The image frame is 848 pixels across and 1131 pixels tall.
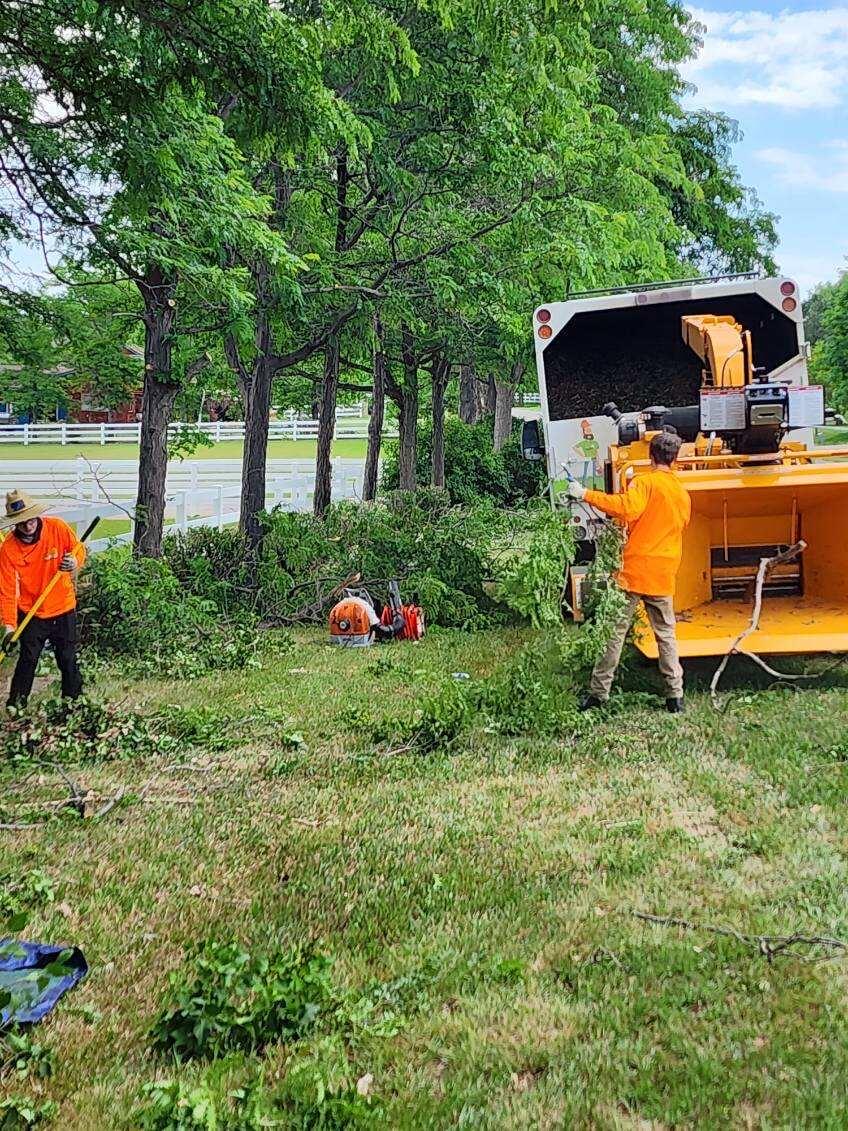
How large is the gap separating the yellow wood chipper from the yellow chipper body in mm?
10

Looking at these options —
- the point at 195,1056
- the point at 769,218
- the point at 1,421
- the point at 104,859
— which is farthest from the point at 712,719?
the point at 1,421

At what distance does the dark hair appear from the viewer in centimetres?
624

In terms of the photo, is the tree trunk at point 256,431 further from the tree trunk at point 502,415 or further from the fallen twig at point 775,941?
the tree trunk at point 502,415

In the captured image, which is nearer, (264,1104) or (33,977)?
(264,1104)

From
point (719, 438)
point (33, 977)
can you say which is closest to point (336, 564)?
point (719, 438)

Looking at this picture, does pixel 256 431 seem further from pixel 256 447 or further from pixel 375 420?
pixel 375 420

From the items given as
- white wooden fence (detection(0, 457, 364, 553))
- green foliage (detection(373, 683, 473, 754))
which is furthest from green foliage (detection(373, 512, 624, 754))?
white wooden fence (detection(0, 457, 364, 553))

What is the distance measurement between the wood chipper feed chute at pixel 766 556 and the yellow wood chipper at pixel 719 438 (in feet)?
0.04

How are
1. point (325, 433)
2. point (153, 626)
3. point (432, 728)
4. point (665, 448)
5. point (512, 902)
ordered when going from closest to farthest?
point (512, 902) → point (432, 728) → point (665, 448) → point (153, 626) → point (325, 433)

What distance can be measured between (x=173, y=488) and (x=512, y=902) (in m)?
20.9

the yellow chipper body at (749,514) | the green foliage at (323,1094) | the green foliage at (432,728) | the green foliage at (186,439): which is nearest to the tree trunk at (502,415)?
the green foliage at (186,439)

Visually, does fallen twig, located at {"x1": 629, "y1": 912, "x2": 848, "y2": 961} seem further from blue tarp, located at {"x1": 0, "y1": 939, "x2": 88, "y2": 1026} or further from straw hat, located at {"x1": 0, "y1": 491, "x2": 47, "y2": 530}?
straw hat, located at {"x1": 0, "y1": 491, "x2": 47, "y2": 530}

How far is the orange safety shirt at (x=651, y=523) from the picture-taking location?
6.27m

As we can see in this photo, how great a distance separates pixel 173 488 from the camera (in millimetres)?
23625
